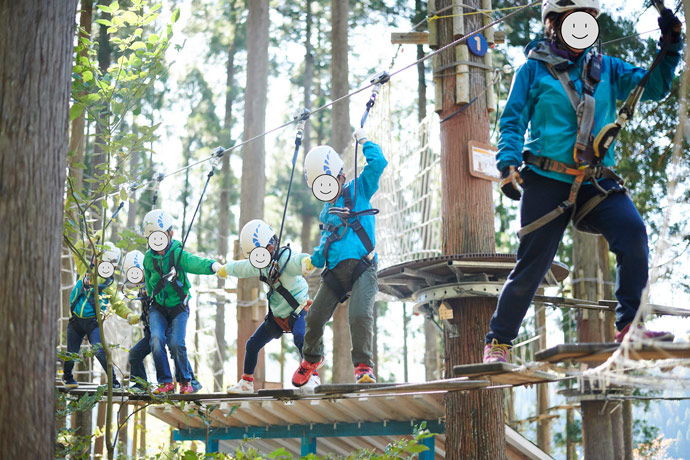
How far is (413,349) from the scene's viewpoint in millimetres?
25562

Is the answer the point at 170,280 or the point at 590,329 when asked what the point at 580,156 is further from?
the point at 590,329

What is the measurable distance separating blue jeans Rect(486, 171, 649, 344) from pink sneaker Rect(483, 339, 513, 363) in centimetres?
3

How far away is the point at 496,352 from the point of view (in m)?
3.93

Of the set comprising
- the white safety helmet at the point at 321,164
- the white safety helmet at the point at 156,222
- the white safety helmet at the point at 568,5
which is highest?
the white safety helmet at the point at 568,5

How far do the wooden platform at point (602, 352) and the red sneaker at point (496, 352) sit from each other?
0.44m

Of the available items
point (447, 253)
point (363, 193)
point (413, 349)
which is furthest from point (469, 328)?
point (413, 349)

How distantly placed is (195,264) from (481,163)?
253 cm

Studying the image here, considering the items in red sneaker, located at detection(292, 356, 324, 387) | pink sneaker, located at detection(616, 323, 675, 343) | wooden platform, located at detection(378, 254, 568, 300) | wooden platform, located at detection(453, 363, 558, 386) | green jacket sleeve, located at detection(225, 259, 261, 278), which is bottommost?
red sneaker, located at detection(292, 356, 324, 387)

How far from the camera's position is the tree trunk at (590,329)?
1007 cm

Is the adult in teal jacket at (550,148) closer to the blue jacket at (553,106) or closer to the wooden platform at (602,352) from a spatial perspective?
the blue jacket at (553,106)

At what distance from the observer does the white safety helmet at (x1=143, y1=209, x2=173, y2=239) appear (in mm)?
7355

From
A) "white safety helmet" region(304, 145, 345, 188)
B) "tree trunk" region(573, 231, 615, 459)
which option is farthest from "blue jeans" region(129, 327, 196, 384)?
"tree trunk" region(573, 231, 615, 459)

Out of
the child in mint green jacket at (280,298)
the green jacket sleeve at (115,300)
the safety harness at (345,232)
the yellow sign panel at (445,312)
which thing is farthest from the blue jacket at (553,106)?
the green jacket sleeve at (115,300)

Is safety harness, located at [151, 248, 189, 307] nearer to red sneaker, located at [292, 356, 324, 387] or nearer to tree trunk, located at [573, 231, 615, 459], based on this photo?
red sneaker, located at [292, 356, 324, 387]
